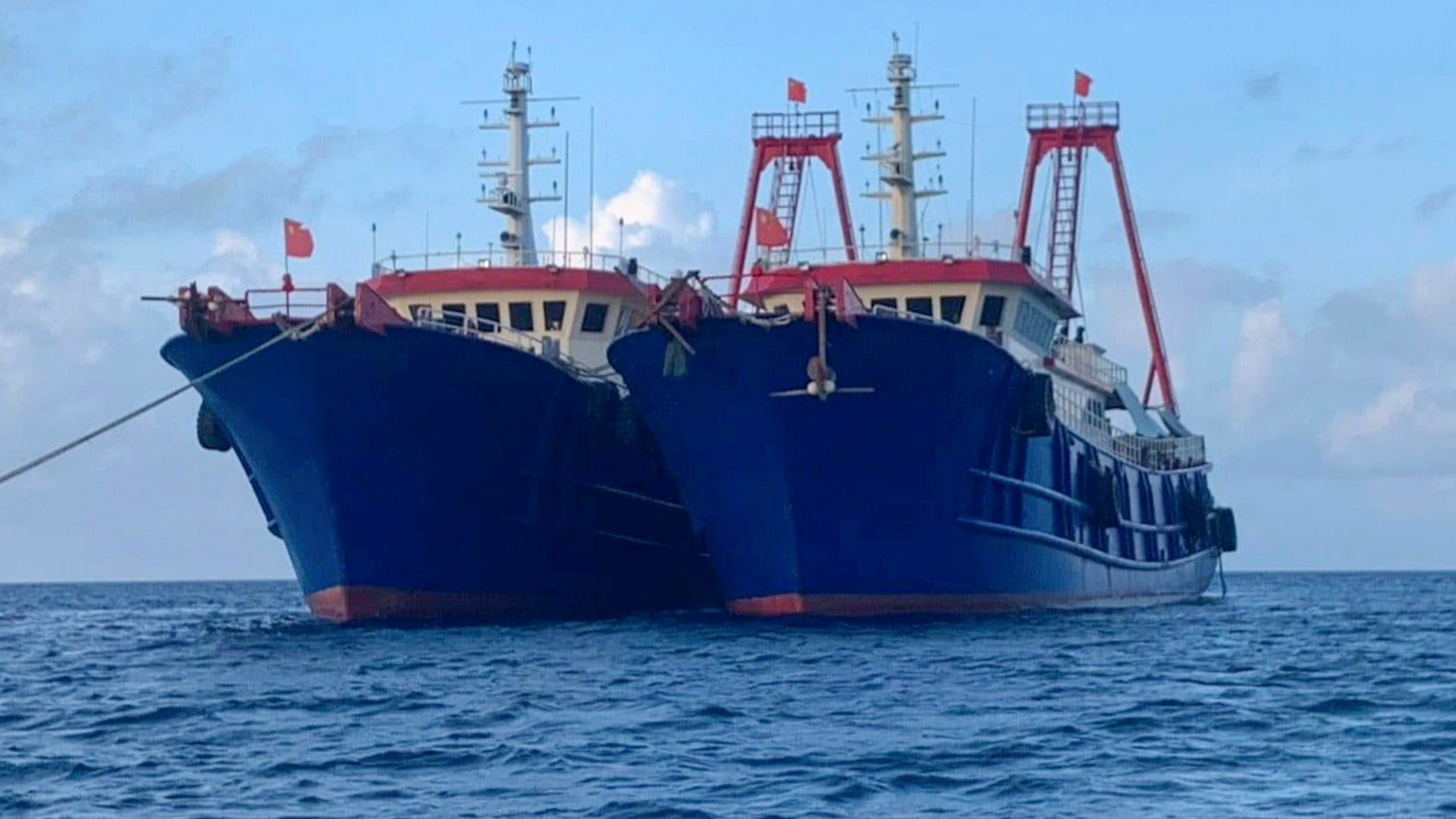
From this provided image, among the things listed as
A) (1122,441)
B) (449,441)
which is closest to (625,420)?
(449,441)

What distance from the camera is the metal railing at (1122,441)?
42875mm

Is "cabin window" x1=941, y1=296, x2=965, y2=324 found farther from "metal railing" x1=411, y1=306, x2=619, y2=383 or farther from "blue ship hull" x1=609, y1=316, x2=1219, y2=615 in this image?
"metal railing" x1=411, y1=306, x2=619, y2=383

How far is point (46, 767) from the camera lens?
64.2 ft

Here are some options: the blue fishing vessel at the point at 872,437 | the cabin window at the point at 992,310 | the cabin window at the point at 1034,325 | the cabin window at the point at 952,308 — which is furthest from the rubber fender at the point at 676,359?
the cabin window at the point at 1034,325

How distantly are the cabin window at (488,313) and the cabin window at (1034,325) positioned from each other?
29.8 ft

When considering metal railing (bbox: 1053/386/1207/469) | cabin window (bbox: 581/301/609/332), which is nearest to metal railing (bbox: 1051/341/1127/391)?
metal railing (bbox: 1053/386/1207/469)

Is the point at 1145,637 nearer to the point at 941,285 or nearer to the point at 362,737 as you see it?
the point at 941,285

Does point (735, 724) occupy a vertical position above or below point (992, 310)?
below

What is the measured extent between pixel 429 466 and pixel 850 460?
6.79 metres

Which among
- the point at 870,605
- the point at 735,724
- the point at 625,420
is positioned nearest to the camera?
the point at 735,724

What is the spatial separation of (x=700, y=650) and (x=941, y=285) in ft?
39.6

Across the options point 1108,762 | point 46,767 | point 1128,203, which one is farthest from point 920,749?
point 1128,203

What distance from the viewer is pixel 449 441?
119ft

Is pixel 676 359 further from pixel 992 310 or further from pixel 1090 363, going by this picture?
pixel 1090 363
